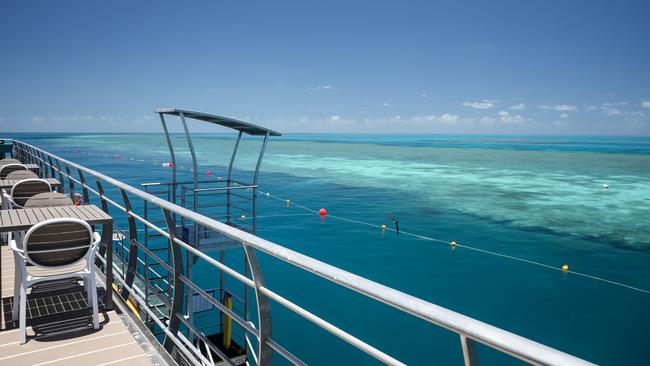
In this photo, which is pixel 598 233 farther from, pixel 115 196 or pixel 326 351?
pixel 115 196

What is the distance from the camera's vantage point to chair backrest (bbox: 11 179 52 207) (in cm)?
571

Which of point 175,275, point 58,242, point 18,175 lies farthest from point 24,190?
point 175,275

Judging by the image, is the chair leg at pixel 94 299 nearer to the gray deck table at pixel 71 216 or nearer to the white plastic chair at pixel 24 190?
the gray deck table at pixel 71 216

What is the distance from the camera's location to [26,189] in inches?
229

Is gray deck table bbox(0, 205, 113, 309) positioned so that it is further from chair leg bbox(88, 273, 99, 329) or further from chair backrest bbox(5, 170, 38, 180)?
chair backrest bbox(5, 170, 38, 180)

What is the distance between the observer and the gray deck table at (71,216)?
3.54 metres

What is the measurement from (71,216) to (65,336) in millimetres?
1095

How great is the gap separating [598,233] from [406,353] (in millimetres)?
14396

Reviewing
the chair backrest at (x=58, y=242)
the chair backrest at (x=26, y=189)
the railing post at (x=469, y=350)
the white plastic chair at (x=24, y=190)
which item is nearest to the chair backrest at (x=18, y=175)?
the white plastic chair at (x=24, y=190)

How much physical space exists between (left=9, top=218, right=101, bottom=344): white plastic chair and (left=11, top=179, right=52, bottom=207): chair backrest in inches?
106

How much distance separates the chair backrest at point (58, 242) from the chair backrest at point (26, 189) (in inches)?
118

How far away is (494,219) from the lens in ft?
74.4

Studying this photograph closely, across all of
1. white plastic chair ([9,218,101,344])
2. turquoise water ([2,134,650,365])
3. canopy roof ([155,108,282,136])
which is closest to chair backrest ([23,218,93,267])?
white plastic chair ([9,218,101,344])

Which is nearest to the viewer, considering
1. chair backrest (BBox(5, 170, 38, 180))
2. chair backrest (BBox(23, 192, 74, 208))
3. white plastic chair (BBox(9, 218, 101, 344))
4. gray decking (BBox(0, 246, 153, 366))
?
gray decking (BBox(0, 246, 153, 366))
